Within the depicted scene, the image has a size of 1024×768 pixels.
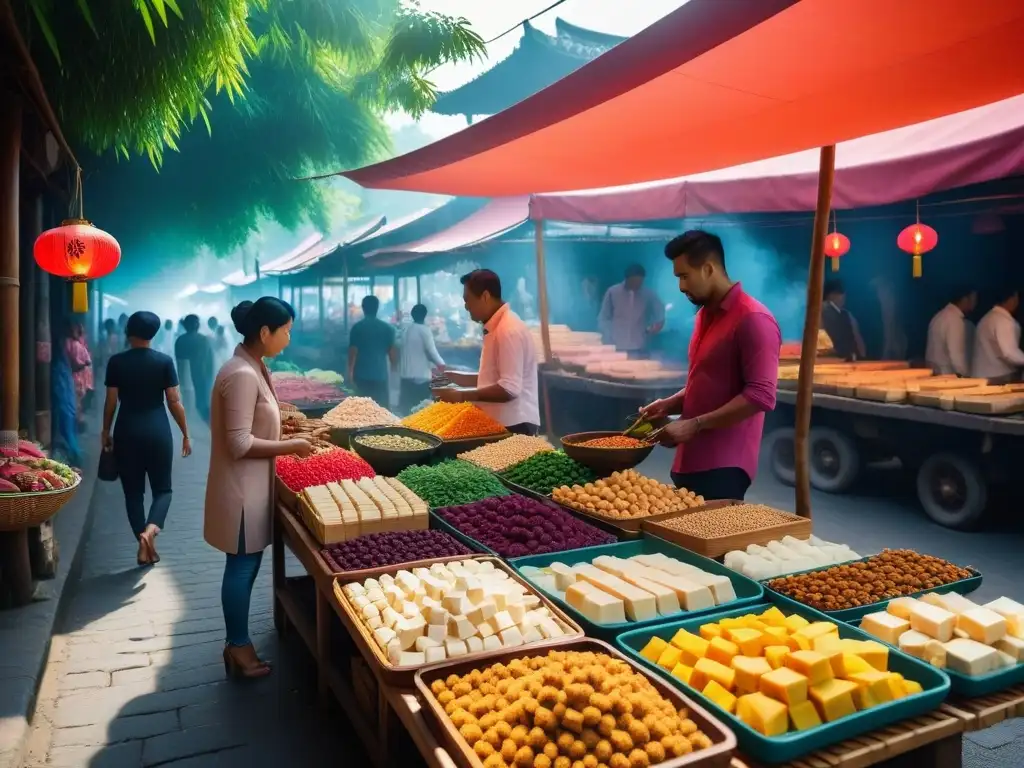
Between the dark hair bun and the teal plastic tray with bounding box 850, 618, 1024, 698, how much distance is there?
294 cm

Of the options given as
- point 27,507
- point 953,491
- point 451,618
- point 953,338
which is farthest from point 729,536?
point 953,338

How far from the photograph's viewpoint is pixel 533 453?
14.3 ft

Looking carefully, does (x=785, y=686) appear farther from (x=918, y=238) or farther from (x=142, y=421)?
(x=918, y=238)

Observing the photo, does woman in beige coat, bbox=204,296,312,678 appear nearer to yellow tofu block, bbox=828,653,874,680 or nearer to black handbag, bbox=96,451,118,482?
yellow tofu block, bbox=828,653,874,680

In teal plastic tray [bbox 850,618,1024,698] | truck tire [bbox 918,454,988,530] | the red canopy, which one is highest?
the red canopy

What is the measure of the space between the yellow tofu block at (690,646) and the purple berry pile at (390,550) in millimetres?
1036

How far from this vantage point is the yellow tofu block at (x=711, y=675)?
1.90 m

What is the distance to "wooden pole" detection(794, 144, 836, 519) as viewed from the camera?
3.87 m

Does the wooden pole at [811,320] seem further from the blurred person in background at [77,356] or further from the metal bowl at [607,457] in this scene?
the blurred person in background at [77,356]

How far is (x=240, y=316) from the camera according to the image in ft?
14.4

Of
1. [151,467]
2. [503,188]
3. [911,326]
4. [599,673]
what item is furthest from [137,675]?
[911,326]

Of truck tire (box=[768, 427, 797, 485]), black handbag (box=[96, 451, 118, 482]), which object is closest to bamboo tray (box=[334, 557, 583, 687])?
black handbag (box=[96, 451, 118, 482])

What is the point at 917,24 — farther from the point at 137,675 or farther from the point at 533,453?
the point at 137,675

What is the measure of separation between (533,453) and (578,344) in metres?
6.22
